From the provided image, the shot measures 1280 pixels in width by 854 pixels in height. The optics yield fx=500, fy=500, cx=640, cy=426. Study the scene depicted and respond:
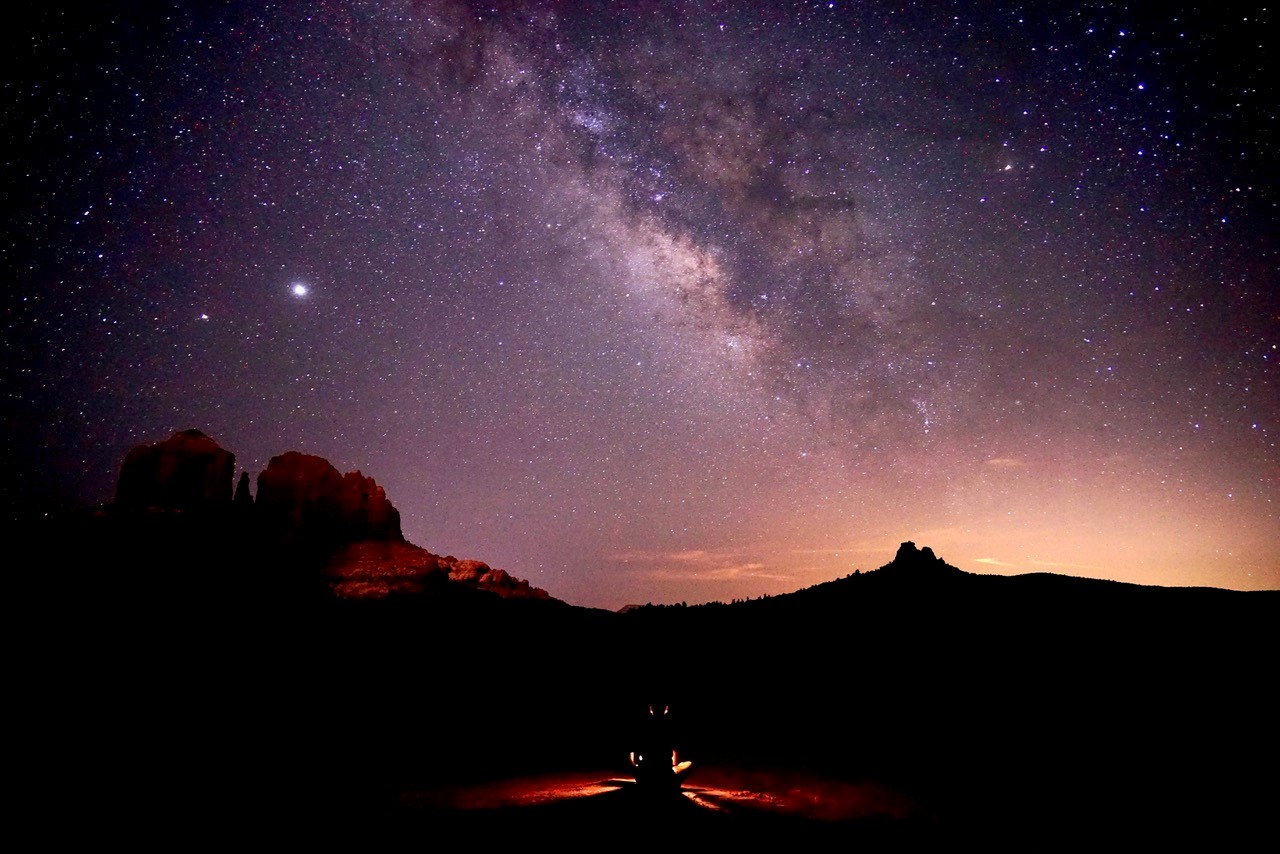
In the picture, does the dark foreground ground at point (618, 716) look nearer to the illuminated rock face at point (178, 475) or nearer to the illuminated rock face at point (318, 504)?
the illuminated rock face at point (318, 504)

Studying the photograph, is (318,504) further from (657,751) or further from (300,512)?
(657,751)

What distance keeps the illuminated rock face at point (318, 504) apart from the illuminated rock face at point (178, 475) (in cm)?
238

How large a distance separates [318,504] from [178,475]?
8.22m

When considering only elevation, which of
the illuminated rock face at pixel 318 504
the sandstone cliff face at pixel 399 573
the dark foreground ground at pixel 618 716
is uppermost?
the illuminated rock face at pixel 318 504

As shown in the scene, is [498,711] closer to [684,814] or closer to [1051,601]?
[684,814]

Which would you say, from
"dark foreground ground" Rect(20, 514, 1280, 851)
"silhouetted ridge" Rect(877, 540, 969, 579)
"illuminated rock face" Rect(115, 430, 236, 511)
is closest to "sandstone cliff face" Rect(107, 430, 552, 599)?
"illuminated rock face" Rect(115, 430, 236, 511)

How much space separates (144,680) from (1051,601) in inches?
1579

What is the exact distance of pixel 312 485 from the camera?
121 feet

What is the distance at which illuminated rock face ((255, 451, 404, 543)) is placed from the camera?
34.9m

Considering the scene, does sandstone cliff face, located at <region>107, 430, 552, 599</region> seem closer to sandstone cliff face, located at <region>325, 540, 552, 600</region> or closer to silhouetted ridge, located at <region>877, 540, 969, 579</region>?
sandstone cliff face, located at <region>325, 540, 552, 600</region>

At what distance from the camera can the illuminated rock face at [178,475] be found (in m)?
31.8

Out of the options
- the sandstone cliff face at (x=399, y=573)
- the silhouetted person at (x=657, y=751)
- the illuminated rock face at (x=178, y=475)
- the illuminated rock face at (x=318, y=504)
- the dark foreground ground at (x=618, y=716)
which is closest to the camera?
the silhouetted person at (x=657, y=751)

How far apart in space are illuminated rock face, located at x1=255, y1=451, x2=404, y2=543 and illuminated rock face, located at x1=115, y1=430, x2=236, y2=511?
2.38m

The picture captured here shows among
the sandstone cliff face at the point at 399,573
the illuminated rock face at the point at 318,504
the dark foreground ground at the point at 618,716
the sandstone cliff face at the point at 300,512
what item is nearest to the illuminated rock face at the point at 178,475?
the sandstone cliff face at the point at 300,512
